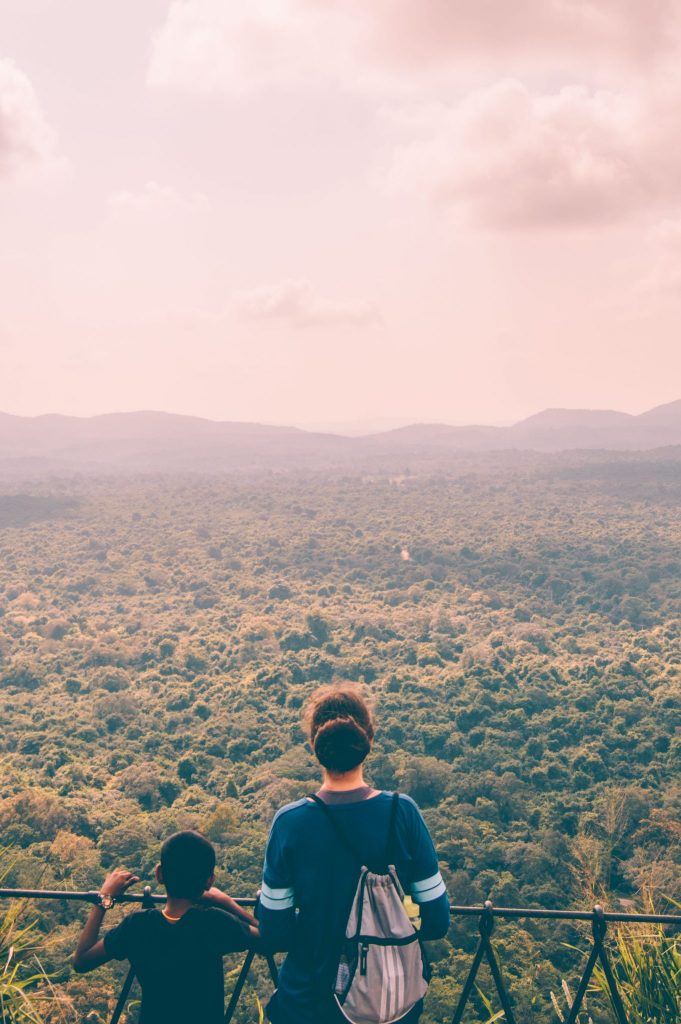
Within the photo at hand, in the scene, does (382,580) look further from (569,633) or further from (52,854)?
(52,854)

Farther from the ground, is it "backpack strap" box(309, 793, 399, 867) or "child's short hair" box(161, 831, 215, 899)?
"backpack strap" box(309, 793, 399, 867)

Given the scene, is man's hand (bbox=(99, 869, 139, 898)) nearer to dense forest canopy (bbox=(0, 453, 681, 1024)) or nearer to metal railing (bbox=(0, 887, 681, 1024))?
metal railing (bbox=(0, 887, 681, 1024))

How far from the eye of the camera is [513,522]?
518ft

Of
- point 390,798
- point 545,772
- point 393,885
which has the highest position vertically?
point 390,798

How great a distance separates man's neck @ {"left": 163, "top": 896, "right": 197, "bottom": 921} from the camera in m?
3.31

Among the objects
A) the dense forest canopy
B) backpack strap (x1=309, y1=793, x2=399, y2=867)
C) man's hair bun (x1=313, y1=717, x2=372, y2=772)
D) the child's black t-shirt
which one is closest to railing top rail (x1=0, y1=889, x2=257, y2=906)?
the child's black t-shirt

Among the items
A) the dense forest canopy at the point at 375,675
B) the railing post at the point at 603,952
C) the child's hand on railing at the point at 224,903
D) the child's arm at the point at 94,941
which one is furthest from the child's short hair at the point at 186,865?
the dense forest canopy at the point at 375,675

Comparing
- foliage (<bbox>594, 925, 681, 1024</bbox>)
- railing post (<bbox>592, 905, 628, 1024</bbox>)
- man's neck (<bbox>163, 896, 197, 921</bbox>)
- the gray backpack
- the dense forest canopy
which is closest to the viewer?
the gray backpack

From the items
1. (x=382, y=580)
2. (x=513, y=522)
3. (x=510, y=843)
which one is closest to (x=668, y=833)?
(x=510, y=843)

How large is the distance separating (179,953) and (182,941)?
0.05 metres

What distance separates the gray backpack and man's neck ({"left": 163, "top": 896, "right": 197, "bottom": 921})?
688 mm

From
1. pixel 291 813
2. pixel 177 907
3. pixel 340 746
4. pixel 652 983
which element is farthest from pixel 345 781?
pixel 652 983

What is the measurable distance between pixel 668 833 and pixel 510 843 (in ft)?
36.1

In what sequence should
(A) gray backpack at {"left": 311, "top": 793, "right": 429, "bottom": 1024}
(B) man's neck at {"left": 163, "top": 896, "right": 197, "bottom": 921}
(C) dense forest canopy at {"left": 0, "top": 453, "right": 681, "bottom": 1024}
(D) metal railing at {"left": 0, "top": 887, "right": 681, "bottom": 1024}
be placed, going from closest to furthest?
(A) gray backpack at {"left": 311, "top": 793, "right": 429, "bottom": 1024}
(B) man's neck at {"left": 163, "top": 896, "right": 197, "bottom": 921}
(D) metal railing at {"left": 0, "top": 887, "right": 681, "bottom": 1024}
(C) dense forest canopy at {"left": 0, "top": 453, "right": 681, "bottom": 1024}
